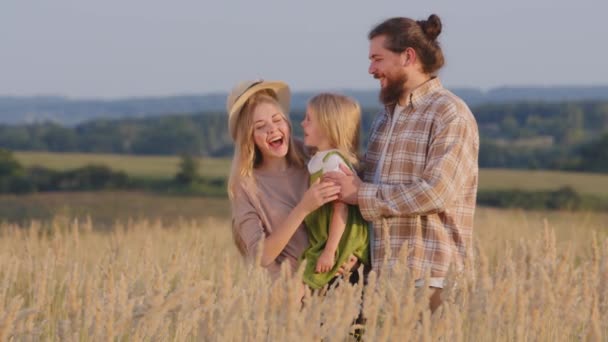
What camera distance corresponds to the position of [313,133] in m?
4.29

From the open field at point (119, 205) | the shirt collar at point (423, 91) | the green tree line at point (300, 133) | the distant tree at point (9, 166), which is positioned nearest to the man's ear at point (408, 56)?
the shirt collar at point (423, 91)

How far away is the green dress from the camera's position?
4184mm

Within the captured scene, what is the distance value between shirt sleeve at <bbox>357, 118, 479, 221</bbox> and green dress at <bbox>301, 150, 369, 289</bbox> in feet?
0.58

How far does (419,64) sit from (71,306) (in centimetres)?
210

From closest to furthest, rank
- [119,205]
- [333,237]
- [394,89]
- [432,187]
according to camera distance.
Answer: [432,187] → [333,237] → [394,89] → [119,205]

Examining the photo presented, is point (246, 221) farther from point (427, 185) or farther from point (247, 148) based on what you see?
point (427, 185)

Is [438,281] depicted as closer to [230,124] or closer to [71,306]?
[230,124]

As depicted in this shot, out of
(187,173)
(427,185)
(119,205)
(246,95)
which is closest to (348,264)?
(427,185)

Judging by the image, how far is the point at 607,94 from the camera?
199250mm

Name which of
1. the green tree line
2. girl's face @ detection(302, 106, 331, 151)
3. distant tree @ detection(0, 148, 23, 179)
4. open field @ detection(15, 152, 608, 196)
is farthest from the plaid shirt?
the green tree line

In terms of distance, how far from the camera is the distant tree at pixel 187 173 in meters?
46.5

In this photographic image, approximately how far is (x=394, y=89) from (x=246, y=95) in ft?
2.35

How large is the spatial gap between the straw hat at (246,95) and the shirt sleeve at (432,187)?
75cm

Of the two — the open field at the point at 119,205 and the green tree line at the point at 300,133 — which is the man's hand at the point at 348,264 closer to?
the open field at the point at 119,205
